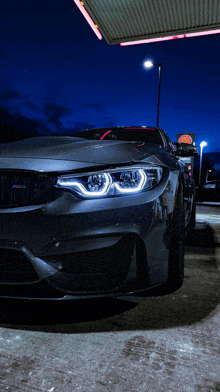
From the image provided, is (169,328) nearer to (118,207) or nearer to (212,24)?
(118,207)

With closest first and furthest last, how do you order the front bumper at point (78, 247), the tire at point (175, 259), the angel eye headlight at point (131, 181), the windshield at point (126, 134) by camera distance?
the front bumper at point (78, 247) → the angel eye headlight at point (131, 181) → the tire at point (175, 259) → the windshield at point (126, 134)

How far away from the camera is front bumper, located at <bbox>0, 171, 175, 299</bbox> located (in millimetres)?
1520

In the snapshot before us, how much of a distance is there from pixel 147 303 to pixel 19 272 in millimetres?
990

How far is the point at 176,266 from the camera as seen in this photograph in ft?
6.10

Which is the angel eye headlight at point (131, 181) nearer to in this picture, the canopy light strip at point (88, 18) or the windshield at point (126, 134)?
the windshield at point (126, 134)

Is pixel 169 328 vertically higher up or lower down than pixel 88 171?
lower down

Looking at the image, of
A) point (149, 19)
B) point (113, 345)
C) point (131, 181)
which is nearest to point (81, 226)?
point (131, 181)

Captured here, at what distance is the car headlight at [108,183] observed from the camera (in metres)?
1.60

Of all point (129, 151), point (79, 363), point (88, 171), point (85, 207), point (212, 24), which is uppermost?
point (212, 24)

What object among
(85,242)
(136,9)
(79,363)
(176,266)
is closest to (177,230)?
(176,266)

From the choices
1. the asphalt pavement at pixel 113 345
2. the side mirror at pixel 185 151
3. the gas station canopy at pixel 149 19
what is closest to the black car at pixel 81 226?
the asphalt pavement at pixel 113 345

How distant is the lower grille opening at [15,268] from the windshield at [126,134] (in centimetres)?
203

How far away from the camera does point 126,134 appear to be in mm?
3484

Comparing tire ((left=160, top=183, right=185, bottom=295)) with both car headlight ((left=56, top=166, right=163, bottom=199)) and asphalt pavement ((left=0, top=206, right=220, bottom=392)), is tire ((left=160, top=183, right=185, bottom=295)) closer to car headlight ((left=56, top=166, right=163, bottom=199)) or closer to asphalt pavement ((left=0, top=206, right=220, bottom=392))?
asphalt pavement ((left=0, top=206, right=220, bottom=392))
